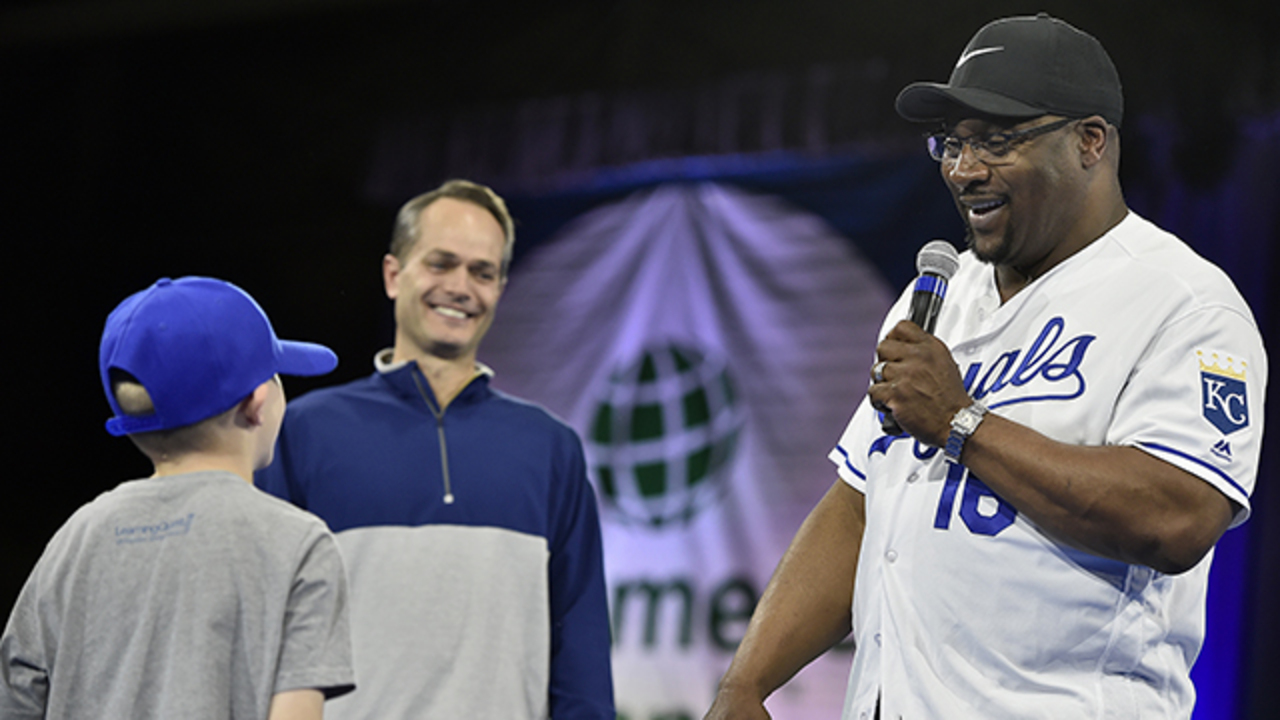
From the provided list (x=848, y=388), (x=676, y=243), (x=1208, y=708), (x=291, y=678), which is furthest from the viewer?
(x=676, y=243)

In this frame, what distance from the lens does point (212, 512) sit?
1535 millimetres

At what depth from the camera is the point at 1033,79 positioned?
1.53 meters

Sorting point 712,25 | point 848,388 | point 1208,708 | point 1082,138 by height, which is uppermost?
point 712,25

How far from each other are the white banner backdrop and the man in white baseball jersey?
2279mm

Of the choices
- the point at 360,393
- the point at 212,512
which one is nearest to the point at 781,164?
the point at 360,393

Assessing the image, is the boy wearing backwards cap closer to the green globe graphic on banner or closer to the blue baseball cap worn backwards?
the blue baseball cap worn backwards

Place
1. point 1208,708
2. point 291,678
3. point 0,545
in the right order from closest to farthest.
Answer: point 291,678, point 1208,708, point 0,545

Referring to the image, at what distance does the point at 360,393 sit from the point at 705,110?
213 centimetres

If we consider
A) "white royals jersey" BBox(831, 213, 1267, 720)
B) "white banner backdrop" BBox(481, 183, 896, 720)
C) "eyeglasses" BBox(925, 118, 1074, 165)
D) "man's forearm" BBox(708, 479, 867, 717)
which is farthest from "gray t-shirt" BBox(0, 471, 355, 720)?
"white banner backdrop" BBox(481, 183, 896, 720)

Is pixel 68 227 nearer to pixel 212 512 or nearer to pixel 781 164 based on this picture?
pixel 781 164

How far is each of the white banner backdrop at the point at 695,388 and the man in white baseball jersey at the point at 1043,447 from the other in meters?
2.28

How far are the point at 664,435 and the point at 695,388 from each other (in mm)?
197

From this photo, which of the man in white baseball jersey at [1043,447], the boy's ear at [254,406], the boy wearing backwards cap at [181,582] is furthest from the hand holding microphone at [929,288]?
the boy's ear at [254,406]

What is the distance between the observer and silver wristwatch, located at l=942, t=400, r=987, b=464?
138cm
